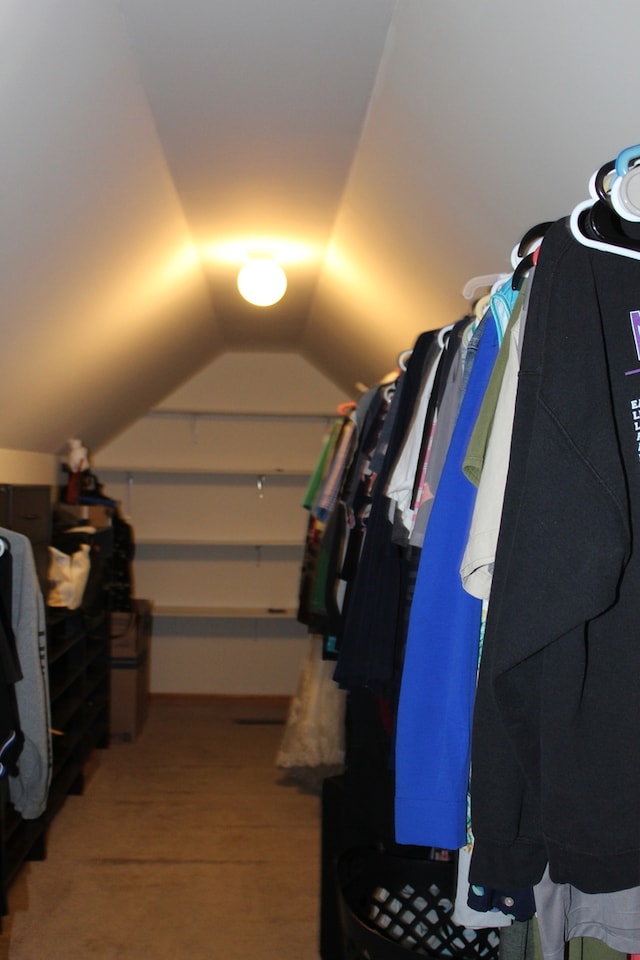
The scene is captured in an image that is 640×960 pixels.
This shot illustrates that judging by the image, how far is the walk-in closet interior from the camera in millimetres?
888

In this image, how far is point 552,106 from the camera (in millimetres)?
1287

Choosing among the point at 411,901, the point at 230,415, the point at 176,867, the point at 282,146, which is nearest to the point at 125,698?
the point at 176,867

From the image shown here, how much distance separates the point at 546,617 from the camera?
852 millimetres

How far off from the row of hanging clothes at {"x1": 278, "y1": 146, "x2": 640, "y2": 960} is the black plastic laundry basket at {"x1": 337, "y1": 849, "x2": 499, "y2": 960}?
726 millimetres

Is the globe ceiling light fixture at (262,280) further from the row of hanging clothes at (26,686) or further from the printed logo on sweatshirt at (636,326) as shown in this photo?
the printed logo on sweatshirt at (636,326)

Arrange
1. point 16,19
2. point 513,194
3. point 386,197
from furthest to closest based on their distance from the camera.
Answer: point 386,197 < point 513,194 < point 16,19

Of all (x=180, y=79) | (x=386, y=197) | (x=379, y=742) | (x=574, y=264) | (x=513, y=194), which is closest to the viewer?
(x=574, y=264)

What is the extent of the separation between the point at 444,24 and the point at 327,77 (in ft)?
Result: 1.60

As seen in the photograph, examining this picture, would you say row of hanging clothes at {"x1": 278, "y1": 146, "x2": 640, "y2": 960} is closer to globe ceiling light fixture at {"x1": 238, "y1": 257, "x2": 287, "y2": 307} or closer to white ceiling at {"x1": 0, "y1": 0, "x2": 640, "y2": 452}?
white ceiling at {"x1": 0, "y1": 0, "x2": 640, "y2": 452}

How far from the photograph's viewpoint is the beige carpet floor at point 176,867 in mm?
2613

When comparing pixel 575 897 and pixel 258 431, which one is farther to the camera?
pixel 258 431

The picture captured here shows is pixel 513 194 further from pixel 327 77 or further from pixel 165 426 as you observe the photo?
pixel 165 426

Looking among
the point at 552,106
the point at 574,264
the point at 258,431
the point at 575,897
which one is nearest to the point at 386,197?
the point at 552,106

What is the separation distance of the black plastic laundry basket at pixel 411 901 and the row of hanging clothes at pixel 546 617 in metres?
0.73
